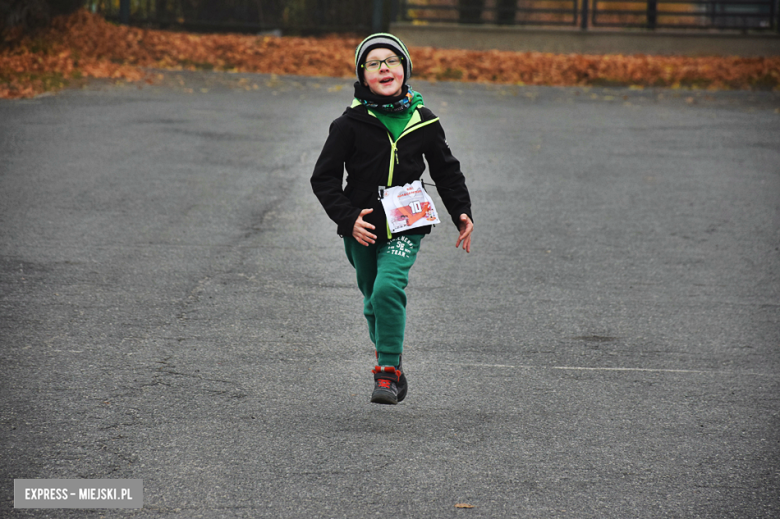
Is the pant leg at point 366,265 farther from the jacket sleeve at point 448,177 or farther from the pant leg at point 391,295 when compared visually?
the jacket sleeve at point 448,177

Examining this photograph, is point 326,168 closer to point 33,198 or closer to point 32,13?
point 33,198

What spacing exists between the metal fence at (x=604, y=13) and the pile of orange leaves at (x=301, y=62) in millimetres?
1758

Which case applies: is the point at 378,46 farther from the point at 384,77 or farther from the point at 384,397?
the point at 384,397

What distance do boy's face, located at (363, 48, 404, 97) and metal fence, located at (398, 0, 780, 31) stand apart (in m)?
15.5

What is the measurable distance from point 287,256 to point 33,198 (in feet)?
8.81

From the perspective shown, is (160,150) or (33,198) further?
(160,150)

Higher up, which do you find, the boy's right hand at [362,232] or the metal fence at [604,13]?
the metal fence at [604,13]

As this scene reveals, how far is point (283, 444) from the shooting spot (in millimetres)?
3758

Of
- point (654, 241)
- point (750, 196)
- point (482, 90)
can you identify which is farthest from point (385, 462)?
point (482, 90)

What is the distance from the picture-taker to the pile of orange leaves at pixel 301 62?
579 inches

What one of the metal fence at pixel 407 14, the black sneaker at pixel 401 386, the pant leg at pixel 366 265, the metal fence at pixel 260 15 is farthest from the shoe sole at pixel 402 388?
the metal fence at pixel 260 15

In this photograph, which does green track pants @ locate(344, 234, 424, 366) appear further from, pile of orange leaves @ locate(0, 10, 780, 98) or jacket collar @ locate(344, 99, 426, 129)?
pile of orange leaves @ locate(0, 10, 780, 98)

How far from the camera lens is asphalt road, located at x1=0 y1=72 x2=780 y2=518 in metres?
3.50

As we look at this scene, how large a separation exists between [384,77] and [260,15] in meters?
16.6
